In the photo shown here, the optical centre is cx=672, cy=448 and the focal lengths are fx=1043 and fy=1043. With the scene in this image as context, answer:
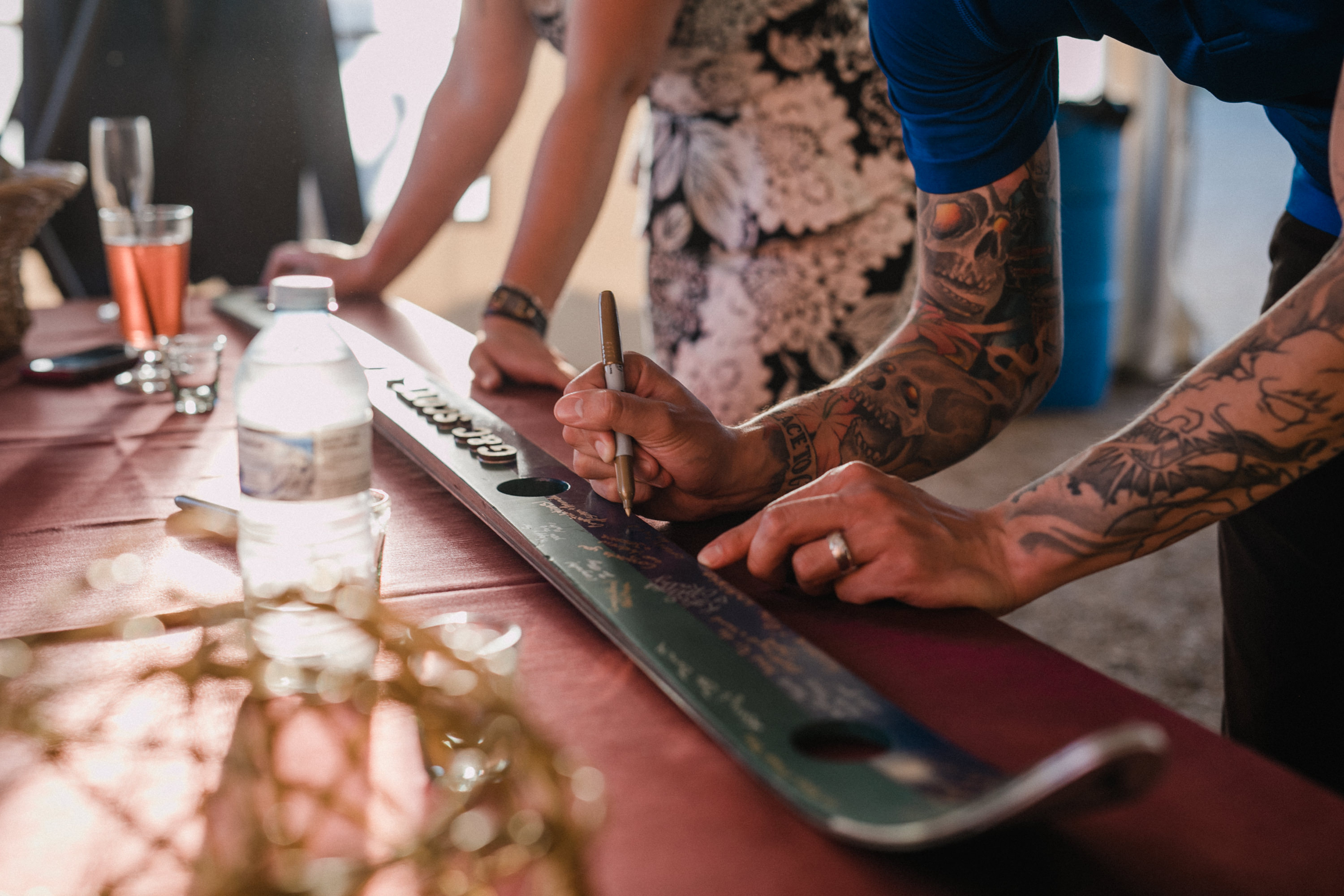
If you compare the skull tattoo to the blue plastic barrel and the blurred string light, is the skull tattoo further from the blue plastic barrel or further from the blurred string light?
the blue plastic barrel

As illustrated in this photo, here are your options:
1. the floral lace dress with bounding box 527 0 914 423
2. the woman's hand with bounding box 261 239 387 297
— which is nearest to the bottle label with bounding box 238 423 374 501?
the floral lace dress with bounding box 527 0 914 423

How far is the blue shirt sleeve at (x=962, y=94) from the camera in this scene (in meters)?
0.84

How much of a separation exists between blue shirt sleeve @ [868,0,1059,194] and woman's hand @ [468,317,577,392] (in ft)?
1.41

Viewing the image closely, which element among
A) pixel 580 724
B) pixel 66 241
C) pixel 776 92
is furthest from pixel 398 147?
pixel 580 724

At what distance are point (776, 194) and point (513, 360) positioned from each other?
41cm

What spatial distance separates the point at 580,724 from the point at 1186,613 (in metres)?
2.30

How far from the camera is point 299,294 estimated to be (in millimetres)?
490

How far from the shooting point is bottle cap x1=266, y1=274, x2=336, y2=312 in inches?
19.2

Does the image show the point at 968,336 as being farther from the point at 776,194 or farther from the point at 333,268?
the point at 333,268

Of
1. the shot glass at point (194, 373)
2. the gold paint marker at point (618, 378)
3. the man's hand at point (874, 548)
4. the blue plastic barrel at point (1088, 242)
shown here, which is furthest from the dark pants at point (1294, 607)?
the blue plastic barrel at point (1088, 242)

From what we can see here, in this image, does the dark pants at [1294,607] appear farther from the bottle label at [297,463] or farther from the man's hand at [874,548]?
the bottle label at [297,463]

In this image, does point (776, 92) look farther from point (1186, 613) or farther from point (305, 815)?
point (1186, 613)

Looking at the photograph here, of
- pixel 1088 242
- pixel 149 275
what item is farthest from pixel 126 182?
pixel 1088 242

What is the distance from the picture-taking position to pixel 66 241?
84.4 inches
